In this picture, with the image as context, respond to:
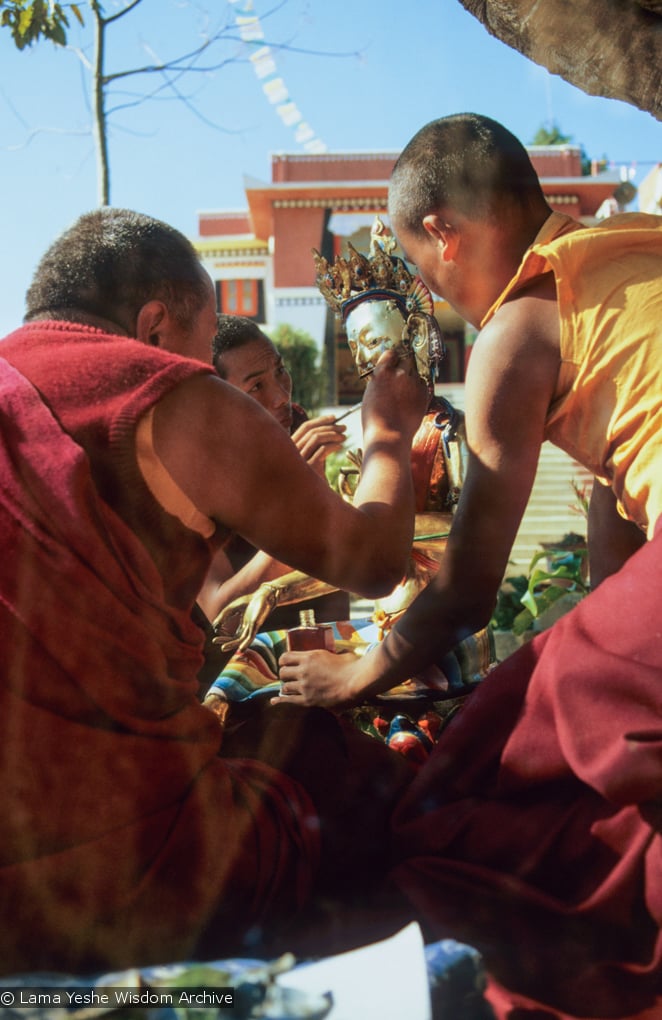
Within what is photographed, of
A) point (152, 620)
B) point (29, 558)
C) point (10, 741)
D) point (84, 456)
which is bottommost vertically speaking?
point (10, 741)

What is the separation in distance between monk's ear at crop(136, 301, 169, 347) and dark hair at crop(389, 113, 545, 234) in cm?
56

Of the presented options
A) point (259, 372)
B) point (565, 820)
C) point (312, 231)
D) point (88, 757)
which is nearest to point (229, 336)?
point (259, 372)

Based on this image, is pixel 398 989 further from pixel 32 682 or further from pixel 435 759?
pixel 32 682

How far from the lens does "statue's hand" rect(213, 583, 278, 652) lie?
81.9 inches

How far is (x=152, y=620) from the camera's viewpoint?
134 cm

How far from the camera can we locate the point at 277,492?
1429 mm

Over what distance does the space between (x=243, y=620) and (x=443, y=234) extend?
37.6 inches

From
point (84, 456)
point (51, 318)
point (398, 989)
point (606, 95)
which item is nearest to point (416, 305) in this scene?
point (606, 95)

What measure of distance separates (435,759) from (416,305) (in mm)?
1016

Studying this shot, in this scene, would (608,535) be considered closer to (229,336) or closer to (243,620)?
(243,620)

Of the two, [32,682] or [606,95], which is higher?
[606,95]

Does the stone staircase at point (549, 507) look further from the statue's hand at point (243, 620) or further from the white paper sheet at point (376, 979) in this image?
the white paper sheet at point (376, 979)

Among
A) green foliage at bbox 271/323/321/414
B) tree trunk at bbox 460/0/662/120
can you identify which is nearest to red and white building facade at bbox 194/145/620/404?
green foliage at bbox 271/323/321/414

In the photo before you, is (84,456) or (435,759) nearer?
(84,456)
